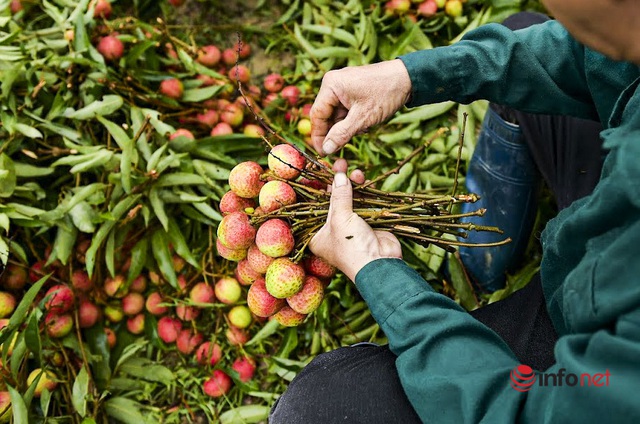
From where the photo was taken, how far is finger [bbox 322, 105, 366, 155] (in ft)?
3.77

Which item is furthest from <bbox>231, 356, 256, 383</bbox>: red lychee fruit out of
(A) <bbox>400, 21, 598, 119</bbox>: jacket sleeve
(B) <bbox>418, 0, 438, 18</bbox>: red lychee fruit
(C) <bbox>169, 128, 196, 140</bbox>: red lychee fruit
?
(B) <bbox>418, 0, 438, 18</bbox>: red lychee fruit

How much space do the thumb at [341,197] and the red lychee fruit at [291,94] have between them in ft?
3.21

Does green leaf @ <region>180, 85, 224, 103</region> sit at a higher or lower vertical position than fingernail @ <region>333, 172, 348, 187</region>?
lower

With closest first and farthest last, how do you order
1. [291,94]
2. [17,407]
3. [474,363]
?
[474,363], [17,407], [291,94]

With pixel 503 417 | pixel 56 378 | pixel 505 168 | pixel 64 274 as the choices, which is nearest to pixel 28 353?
pixel 56 378

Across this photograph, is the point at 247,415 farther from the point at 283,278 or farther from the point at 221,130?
the point at 221,130

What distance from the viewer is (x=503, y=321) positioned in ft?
3.61

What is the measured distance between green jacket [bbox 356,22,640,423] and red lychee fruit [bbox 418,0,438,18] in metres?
0.88

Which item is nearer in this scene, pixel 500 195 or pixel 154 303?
pixel 500 195

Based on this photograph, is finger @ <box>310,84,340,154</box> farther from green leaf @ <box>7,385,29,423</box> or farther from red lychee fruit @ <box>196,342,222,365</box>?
green leaf @ <box>7,385,29,423</box>

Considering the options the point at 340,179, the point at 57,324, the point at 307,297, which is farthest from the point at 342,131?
the point at 57,324

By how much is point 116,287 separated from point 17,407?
46 cm

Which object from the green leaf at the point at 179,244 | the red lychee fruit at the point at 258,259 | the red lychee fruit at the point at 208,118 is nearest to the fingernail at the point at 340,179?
the red lychee fruit at the point at 258,259

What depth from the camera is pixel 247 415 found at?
5.41 ft
